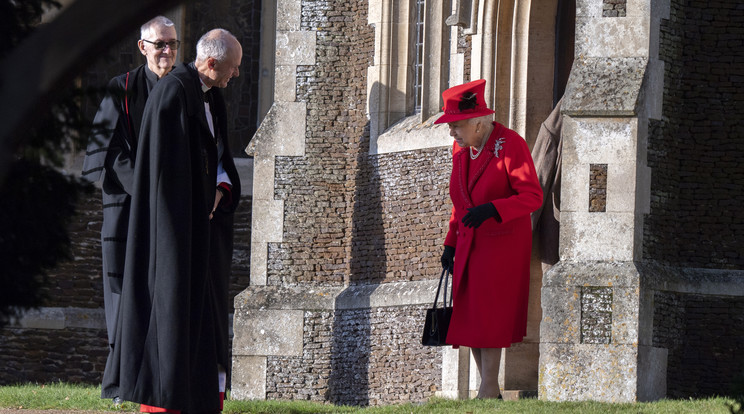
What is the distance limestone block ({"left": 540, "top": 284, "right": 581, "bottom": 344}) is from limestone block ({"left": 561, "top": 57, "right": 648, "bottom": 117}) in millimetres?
1181

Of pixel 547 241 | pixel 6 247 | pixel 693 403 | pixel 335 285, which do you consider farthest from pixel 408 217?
pixel 6 247

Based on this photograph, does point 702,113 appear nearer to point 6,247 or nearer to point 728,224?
point 728,224

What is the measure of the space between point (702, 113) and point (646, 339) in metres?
1.71

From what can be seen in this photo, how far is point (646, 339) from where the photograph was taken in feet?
31.2

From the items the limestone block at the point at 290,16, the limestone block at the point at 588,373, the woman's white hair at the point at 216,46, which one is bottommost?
the limestone block at the point at 588,373

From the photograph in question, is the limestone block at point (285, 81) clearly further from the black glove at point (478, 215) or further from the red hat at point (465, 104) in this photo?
the black glove at point (478, 215)

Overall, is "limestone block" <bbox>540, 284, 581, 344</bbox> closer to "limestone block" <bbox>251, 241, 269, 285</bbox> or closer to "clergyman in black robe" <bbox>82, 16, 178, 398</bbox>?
"clergyman in black robe" <bbox>82, 16, 178, 398</bbox>

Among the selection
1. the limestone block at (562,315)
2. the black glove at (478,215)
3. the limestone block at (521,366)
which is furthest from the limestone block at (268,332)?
the black glove at (478,215)

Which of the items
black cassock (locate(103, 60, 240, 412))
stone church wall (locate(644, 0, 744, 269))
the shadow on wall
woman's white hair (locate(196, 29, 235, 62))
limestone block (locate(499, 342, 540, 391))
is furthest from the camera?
the shadow on wall

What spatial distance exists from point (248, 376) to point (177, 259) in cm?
584

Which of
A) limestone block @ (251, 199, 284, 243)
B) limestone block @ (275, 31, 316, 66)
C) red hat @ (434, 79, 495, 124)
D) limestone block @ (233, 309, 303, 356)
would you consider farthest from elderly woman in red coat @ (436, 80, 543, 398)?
limestone block @ (275, 31, 316, 66)

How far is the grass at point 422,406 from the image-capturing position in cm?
834

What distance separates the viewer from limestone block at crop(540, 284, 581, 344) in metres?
9.56

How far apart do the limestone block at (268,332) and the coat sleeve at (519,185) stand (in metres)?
4.16
